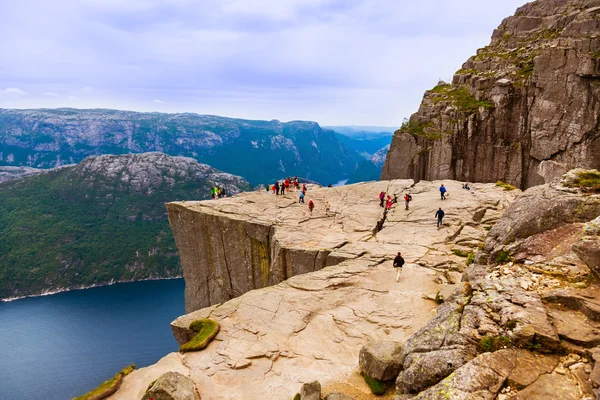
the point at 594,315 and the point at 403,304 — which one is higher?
the point at 594,315

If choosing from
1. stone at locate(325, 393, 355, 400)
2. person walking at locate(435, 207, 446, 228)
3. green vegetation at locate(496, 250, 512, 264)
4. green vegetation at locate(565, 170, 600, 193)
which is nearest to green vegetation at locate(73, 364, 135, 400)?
stone at locate(325, 393, 355, 400)

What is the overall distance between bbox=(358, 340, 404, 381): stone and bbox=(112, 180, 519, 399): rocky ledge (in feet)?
2.62

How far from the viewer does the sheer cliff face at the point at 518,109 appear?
5491 cm

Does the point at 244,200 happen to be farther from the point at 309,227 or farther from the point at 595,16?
the point at 595,16

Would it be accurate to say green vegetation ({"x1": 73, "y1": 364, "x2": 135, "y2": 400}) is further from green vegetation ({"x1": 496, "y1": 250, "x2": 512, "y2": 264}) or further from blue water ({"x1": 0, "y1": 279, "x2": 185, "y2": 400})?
blue water ({"x1": 0, "y1": 279, "x2": 185, "y2": 400})

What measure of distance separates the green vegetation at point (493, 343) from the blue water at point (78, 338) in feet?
427

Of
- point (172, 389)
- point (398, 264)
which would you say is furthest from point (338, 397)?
point (398, 264)

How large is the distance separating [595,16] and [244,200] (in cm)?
6340

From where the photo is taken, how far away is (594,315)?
33.2 ft

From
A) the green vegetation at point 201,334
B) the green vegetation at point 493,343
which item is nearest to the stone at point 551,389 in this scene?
the green vegetation at point 493,343

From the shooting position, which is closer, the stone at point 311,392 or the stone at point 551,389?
the stone at point 551,389

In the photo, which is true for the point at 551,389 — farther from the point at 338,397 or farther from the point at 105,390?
the point at 105,390

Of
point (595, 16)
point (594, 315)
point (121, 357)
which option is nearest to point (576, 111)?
point (595, 16)

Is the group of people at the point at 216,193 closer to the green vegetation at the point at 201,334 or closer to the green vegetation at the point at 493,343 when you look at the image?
the green vegetation at the point at 201,334
